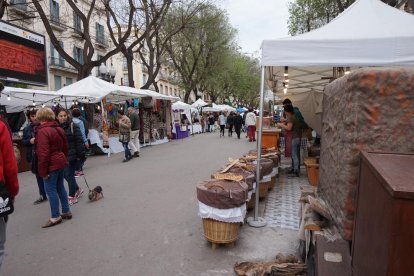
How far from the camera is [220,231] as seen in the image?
3.71 meters

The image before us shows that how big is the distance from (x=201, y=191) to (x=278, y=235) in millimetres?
1296

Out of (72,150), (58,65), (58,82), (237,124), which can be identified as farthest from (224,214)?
(58,82)

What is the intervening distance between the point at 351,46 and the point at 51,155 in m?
4.41

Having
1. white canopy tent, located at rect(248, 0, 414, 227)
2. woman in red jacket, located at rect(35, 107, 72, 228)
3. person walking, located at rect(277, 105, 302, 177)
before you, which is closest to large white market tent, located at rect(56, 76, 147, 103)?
woman in red jacket, located at rect(35, 107, 72, 228)

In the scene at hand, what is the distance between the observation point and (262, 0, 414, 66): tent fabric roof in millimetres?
3762

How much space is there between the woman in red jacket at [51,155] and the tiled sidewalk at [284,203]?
3.24 m

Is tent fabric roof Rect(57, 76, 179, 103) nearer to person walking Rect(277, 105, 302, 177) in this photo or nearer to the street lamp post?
the street lamp post

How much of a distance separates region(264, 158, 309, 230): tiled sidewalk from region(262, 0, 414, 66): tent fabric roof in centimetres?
233

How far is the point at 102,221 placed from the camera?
4.86 m

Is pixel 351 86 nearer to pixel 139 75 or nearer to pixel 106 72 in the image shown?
pixel 106 72

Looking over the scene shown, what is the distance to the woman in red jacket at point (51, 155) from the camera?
14.5 ft

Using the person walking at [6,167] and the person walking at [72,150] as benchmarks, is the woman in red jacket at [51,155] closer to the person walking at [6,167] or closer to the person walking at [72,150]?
the person walking at [72,150]

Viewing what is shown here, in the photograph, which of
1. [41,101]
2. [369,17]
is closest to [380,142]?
[369,17]

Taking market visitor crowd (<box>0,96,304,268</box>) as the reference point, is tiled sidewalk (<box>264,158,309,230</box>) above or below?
below
